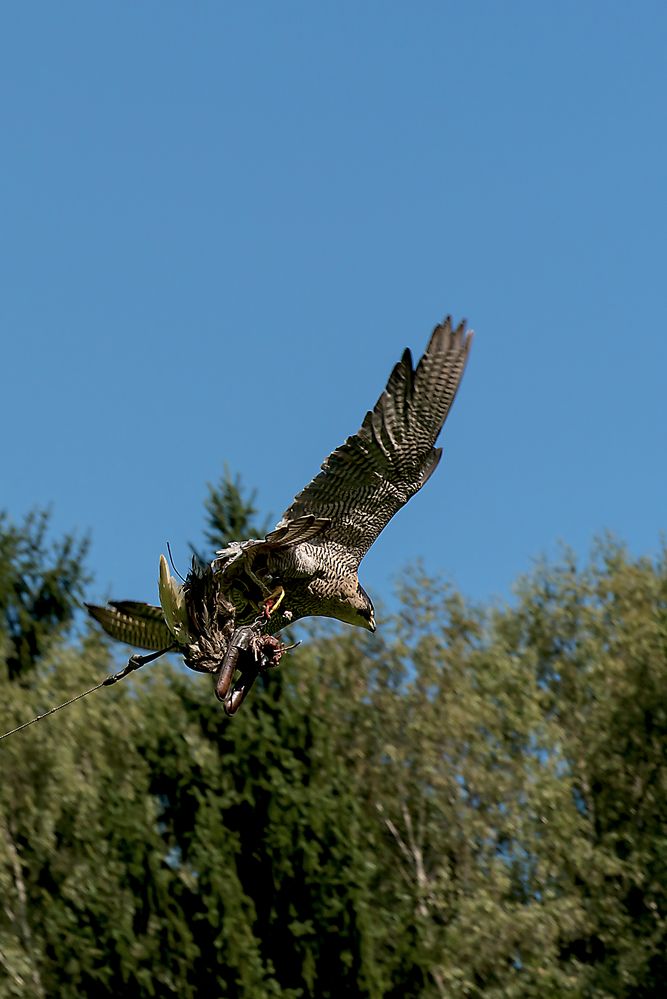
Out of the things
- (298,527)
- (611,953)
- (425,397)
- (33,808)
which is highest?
(33,808)

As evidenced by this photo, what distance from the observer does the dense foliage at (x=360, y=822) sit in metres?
28.8

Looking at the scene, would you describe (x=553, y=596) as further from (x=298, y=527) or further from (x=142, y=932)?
(x=298, y=527)

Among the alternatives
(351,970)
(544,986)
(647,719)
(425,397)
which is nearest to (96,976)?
(351,970)

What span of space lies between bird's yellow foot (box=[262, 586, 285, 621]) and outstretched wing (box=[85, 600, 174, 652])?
889 mm

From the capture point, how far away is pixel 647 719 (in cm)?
3238

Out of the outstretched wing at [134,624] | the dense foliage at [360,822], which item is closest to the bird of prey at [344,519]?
the outstretched wing at [134,624]

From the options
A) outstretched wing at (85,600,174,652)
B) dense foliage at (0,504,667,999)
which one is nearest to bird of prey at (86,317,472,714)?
outstretched wing at (85,600,174,652)

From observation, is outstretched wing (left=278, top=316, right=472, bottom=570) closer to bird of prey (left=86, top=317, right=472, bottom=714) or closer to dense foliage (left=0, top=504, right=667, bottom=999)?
bird of prey (left=86, top=317, right=472, bottom=714)

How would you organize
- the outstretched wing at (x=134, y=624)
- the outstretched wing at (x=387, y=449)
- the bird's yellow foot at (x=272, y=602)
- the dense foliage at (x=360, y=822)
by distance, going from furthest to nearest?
the dense foliage at (x=360, y=822) < the outstretched wing at (x=387, y=449) < the outstretched wing at (x=134, y=624) < the bird's yellow foot at (x=272, y=602)

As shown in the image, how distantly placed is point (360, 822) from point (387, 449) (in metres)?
18.3

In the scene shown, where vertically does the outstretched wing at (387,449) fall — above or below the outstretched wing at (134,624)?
above

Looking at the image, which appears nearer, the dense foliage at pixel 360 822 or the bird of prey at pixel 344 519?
the bird of prey at pixel 344 519

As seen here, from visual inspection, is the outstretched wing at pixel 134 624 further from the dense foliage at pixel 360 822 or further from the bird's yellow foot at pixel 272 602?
the dense foliage at pixel 360 822

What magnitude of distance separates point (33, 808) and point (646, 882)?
8.80 meters
